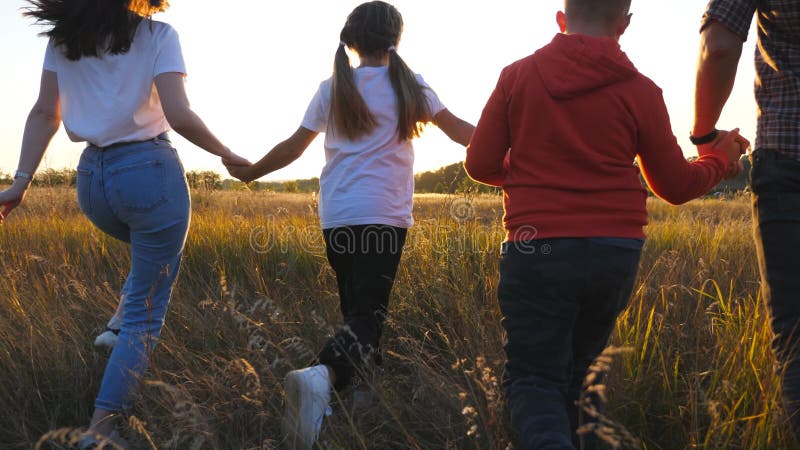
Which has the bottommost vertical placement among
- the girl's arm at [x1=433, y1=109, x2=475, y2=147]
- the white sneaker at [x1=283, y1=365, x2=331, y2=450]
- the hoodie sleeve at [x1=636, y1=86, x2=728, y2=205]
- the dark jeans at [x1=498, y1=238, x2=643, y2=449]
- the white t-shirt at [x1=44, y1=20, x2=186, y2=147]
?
the white sneaker at [x1=283, y1=365, x2=331, y2=450]

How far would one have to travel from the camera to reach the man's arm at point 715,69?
6.13ft

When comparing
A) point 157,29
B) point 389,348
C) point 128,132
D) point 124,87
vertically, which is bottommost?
point 389,348

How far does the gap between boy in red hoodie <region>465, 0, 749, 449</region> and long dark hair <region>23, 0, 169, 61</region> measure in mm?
1387

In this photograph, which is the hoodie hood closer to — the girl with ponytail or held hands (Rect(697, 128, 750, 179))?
held hands (Rect(697, 128, 750, 179))

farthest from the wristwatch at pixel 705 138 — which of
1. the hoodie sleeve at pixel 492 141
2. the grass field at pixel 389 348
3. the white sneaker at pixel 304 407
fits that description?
the white sneaker at pixel 304 407

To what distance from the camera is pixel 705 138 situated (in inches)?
82.2

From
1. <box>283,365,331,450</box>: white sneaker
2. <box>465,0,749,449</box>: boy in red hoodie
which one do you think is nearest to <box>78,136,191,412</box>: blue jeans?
<box>283,365,331,450</box>: white sneaker

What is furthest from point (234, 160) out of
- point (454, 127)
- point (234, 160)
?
point (454, 127)

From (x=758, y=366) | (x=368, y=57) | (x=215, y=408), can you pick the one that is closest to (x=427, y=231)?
(x=368, y=57)

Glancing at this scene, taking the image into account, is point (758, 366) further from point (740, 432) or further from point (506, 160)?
point (506, 160)

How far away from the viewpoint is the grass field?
7.18ft

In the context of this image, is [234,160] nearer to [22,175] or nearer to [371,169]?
[371,169]

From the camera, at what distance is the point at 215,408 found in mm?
2566

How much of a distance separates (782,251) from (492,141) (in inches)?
34.4
